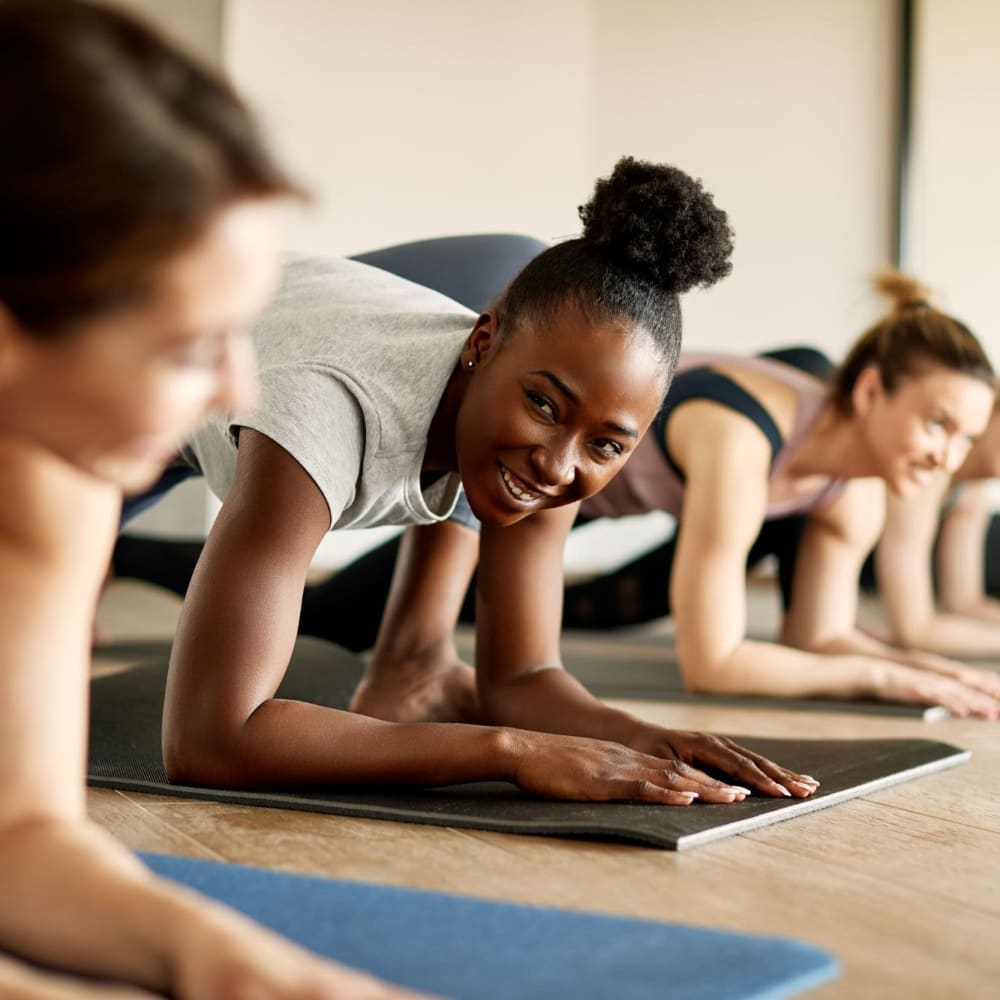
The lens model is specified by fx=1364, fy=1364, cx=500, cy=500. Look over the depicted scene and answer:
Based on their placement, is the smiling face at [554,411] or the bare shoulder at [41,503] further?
the smiling face at [554,411]

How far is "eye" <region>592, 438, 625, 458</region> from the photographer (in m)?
1.44

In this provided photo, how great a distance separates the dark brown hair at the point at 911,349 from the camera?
237 cm

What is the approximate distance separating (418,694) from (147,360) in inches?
50.0

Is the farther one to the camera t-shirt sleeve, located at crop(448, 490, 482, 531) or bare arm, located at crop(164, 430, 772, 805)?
t-shirt sleeve, located at crop(448, 490, 482, 531)

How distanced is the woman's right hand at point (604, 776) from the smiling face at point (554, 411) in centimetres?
27

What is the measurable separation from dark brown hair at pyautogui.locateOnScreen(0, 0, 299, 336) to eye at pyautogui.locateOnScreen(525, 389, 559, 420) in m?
0.70

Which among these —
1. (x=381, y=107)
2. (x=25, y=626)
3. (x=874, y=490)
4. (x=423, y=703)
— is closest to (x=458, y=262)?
(x=423, y=703)

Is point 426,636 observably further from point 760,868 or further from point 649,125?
point 649,125

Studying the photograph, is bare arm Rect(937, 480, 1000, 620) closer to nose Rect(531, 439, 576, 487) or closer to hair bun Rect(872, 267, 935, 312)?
hair bun Rect(872, 267, 935, 312)

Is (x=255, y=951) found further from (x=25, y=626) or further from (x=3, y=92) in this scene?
(x=3, y=92)

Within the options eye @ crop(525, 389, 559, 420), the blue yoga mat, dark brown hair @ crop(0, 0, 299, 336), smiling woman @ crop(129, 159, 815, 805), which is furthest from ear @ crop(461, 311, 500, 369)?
dark brown hair @ crop(0, 0, 299, 336)

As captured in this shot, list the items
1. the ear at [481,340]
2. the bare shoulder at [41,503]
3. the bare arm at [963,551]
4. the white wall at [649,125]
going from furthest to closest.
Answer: the white wall at [649,125] → the bare arm at [963,551] → the ear at [481,340] → the bare shoulder at [41,503]

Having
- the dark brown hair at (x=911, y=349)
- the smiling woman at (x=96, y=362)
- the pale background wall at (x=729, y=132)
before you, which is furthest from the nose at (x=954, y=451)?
the pale background wall at (x=729, y=132)

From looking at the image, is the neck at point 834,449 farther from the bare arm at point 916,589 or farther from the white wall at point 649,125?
the white wall at point 649,125
